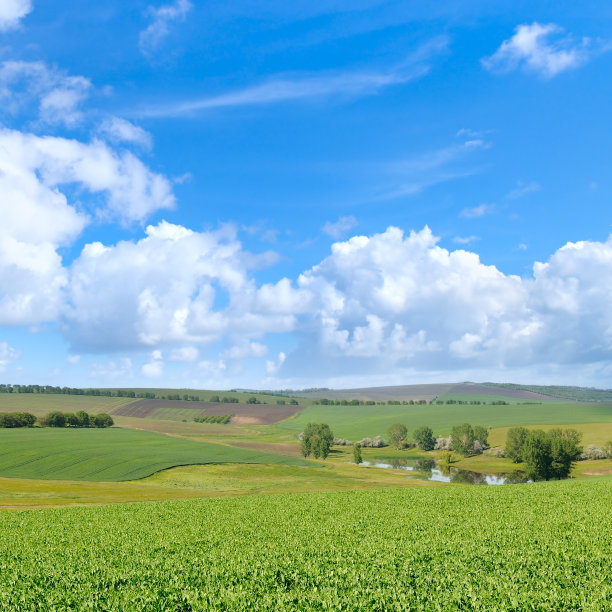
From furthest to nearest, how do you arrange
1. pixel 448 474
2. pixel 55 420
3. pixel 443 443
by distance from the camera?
pixel 55 420 → pixel 443 443 → pixel 448 474

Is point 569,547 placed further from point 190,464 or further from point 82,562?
point 190,464

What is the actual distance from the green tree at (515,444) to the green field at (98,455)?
54.6m

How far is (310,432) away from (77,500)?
11245 cm

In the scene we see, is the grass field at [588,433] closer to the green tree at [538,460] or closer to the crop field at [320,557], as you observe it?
the green tree at [538,460]

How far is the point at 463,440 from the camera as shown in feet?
476

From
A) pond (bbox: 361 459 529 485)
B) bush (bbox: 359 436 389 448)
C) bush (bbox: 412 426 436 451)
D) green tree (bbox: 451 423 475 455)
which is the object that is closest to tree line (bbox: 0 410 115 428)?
bush (bbox: 359 436 389 448)

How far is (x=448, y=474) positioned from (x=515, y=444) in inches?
952

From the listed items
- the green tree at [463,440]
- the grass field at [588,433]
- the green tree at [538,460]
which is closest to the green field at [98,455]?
the green tree at [538,460]

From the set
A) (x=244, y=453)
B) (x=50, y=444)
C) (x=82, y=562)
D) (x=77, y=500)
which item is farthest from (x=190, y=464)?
(x=82, y=562)

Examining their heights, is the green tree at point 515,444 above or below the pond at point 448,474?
above

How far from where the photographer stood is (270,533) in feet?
94.9

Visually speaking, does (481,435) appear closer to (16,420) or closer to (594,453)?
(594,453)

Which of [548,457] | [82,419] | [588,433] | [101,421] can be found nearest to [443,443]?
[588,433]

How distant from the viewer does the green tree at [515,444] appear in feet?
406
